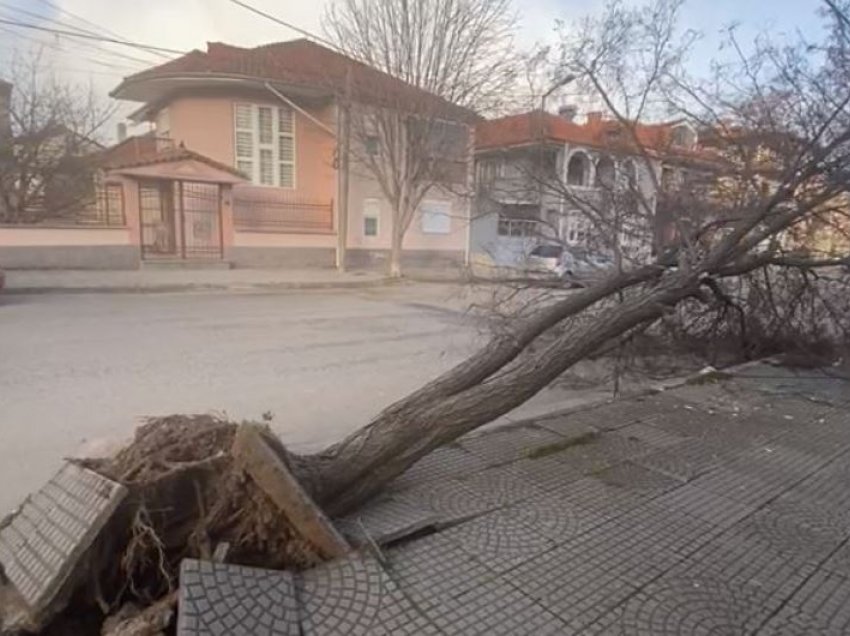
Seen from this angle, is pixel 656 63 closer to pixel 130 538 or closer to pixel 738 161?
pixel 738 161

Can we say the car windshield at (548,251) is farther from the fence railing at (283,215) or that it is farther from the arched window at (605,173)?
the fence railing at (283,215)

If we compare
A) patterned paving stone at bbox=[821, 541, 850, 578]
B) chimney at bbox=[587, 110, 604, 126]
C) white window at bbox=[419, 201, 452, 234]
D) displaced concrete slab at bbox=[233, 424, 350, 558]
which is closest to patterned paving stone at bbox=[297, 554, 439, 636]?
displaced concrete slab at bbox=[233, 424, 350, 558]

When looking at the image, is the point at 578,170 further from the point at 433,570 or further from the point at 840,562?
the point at 433,570

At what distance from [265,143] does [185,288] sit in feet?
29.7

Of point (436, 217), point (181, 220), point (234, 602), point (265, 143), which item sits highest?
point (265, 143)

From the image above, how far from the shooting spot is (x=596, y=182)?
7.82 m

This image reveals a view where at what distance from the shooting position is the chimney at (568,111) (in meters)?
8.14

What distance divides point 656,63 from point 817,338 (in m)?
3.96

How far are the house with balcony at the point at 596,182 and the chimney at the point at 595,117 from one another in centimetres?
1

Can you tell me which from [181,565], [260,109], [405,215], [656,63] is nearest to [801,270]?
[656,63]

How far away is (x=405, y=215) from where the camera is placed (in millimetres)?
19922

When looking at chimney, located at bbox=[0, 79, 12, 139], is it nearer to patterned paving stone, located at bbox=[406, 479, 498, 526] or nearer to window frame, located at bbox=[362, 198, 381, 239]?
window frame, located at bbox=[362, 198, 381, 239]

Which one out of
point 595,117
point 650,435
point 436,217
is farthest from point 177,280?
point 650,435

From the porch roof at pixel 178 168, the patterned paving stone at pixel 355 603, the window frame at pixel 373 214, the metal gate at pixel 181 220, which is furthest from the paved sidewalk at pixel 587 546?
the window frame at pixel 373 214
